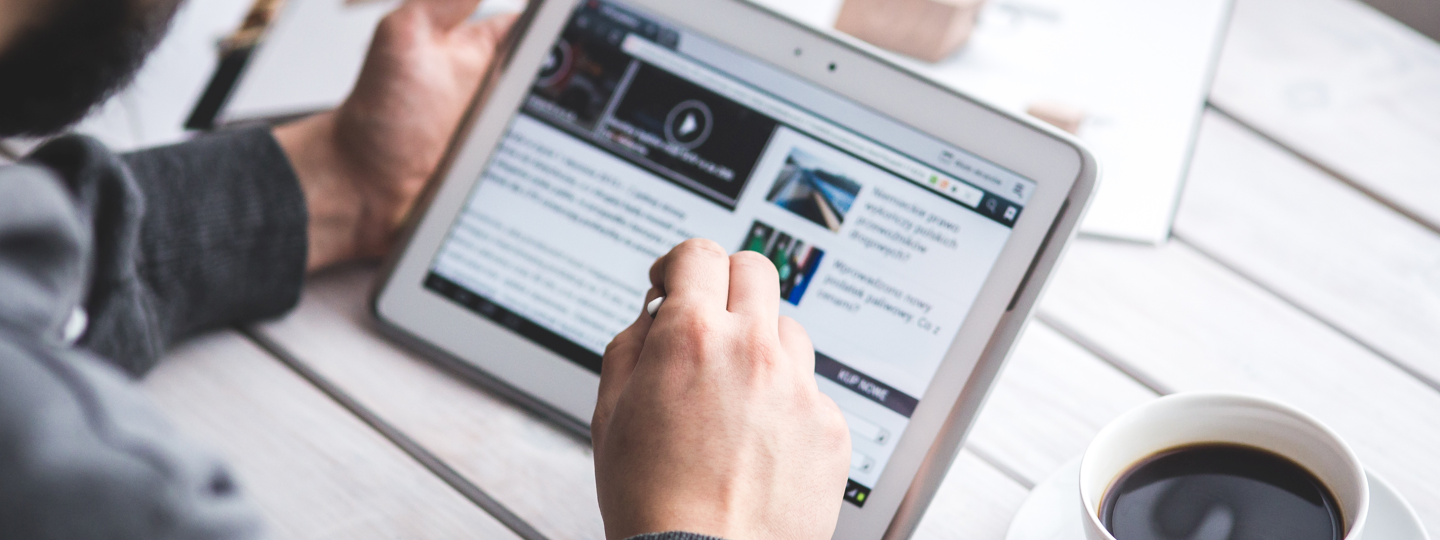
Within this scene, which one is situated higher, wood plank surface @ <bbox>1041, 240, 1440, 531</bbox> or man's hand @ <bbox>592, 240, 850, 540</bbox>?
wood plank surface @ <bbox>1041, 240, 1440, 531</bbox>

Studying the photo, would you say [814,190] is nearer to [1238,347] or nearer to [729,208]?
[729,208]

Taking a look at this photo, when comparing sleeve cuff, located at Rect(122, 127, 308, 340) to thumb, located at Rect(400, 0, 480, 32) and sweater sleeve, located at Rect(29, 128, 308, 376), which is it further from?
thumb, located at Rect(400, 0, 480, 32)

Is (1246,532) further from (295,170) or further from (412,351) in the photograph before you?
(295,170)

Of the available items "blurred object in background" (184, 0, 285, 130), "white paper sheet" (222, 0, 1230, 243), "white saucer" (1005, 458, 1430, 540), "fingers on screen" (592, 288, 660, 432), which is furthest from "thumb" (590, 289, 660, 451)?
"blurred object in background" (184, 0, 285, 130)

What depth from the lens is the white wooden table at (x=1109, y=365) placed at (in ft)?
1.59

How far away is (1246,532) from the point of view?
0.36 m

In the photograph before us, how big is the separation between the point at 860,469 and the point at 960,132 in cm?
19

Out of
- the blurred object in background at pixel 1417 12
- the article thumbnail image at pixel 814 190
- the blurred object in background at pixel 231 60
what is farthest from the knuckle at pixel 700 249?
the blurred object in background at pixel 1417 12

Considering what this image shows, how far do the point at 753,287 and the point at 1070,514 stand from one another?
0.21 m

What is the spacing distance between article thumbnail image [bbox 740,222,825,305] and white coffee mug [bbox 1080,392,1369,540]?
18 centimetres

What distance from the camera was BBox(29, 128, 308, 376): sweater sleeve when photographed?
18.3 inches

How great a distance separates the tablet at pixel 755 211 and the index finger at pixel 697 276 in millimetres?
96

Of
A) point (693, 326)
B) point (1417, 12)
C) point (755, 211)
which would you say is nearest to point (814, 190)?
point (755, 211)

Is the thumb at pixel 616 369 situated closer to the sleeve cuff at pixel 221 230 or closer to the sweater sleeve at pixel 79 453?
the sweater sleeve at pixel 79 453
